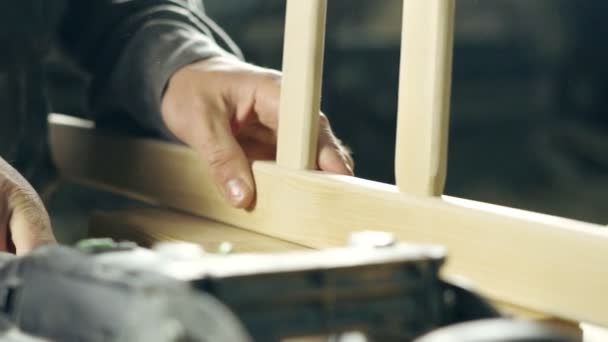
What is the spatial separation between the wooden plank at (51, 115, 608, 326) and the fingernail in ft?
0.04

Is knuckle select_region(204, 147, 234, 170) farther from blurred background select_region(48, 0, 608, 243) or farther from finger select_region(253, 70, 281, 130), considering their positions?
blurred background select_region(48, 0, 608, 243)

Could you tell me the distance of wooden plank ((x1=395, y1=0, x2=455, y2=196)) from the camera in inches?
21.5

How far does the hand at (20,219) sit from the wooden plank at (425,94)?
228 mm

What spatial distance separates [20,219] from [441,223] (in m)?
0.26

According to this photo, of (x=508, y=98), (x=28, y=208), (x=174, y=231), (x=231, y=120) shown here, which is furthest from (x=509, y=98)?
(x=28, y=208)

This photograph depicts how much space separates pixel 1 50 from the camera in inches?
37.3

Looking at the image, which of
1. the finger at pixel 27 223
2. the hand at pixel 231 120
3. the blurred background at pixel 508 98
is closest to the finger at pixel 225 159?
the hand at pixel 231 120

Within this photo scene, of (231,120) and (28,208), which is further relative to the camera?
(231,120)

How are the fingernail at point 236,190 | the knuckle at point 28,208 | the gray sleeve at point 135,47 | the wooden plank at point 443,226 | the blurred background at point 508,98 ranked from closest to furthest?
1. the wooden plank at point 443,226
2. the knuckle at point 28,208
3. the fingernail at point 236,190
4. the gray sleeve at point 135,47
5. the blurred background at point 508,98

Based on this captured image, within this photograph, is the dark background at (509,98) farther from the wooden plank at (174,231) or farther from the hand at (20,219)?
the hand at (20,219)

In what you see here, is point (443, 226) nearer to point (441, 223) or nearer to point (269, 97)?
point (441, 223)

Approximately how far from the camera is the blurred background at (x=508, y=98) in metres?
2.37

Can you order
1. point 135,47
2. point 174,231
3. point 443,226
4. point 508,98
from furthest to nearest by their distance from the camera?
point 508,98 < point 135,47 < point 174,231 < point 443,226

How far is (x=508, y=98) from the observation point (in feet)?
8.59
